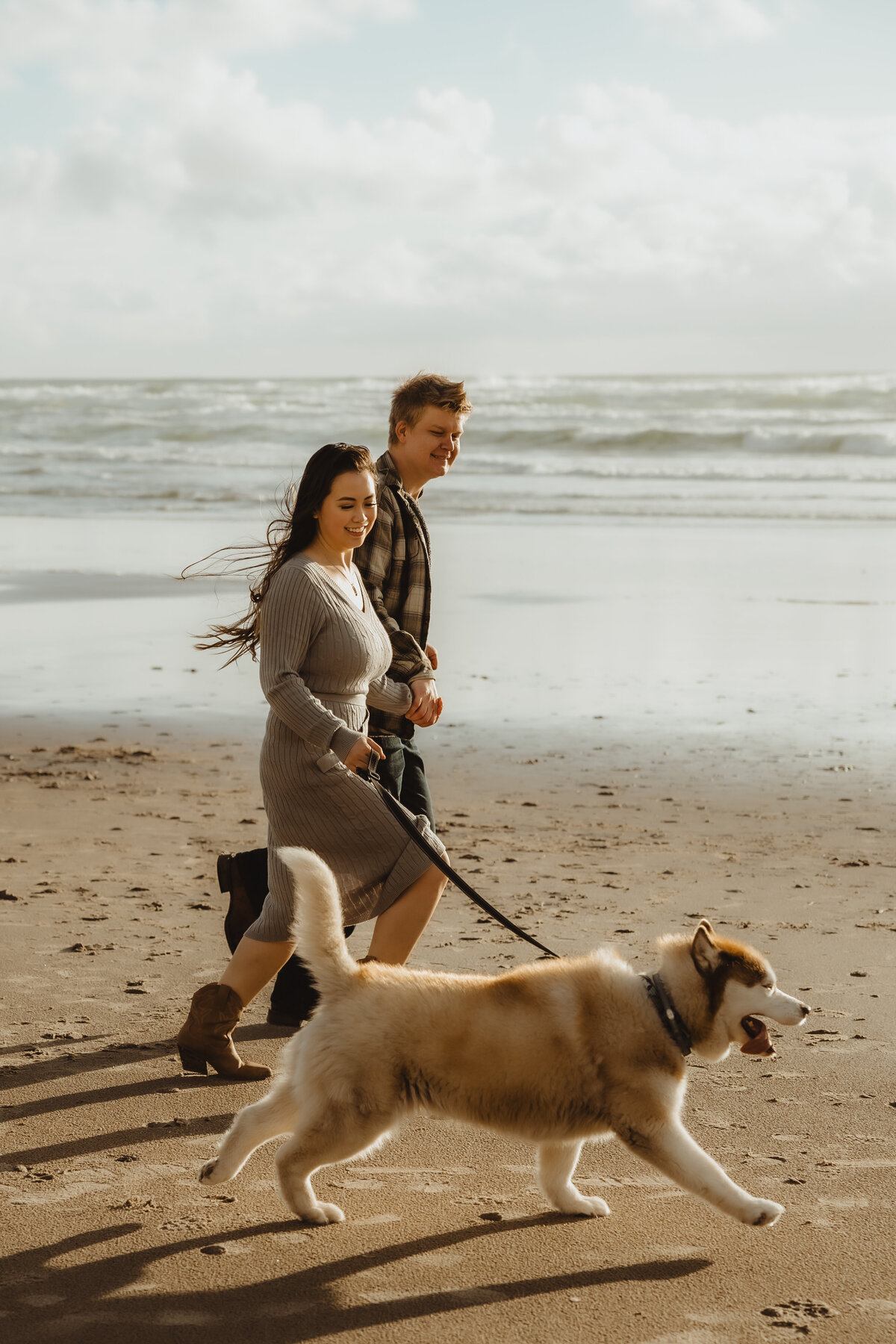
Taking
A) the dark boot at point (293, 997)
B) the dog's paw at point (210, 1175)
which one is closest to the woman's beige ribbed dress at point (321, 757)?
the dark boot at point (293, 997)

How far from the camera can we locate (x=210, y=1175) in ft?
11.4

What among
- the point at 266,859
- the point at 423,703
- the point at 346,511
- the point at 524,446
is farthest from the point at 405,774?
the point at 524,446

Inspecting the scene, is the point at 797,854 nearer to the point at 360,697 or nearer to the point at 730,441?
the point at 360,697

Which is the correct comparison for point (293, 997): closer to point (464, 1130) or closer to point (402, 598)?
point (464, 1130)

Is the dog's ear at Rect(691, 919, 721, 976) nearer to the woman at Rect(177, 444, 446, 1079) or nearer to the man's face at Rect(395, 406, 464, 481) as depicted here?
the woman at Rect(177, 444, 446, 1079)

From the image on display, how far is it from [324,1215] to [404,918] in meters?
1.00

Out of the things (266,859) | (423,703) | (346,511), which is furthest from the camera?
(266,859)

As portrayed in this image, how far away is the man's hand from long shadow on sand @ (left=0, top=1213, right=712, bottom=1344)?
5.80 feet

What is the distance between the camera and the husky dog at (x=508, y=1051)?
323 cm

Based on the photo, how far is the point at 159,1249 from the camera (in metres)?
3.27

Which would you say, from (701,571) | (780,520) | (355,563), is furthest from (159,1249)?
(780,520)

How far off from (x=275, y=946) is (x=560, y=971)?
1179 millimetres

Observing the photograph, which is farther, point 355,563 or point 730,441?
point 730,441

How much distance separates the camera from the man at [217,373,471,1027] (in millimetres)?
4688
